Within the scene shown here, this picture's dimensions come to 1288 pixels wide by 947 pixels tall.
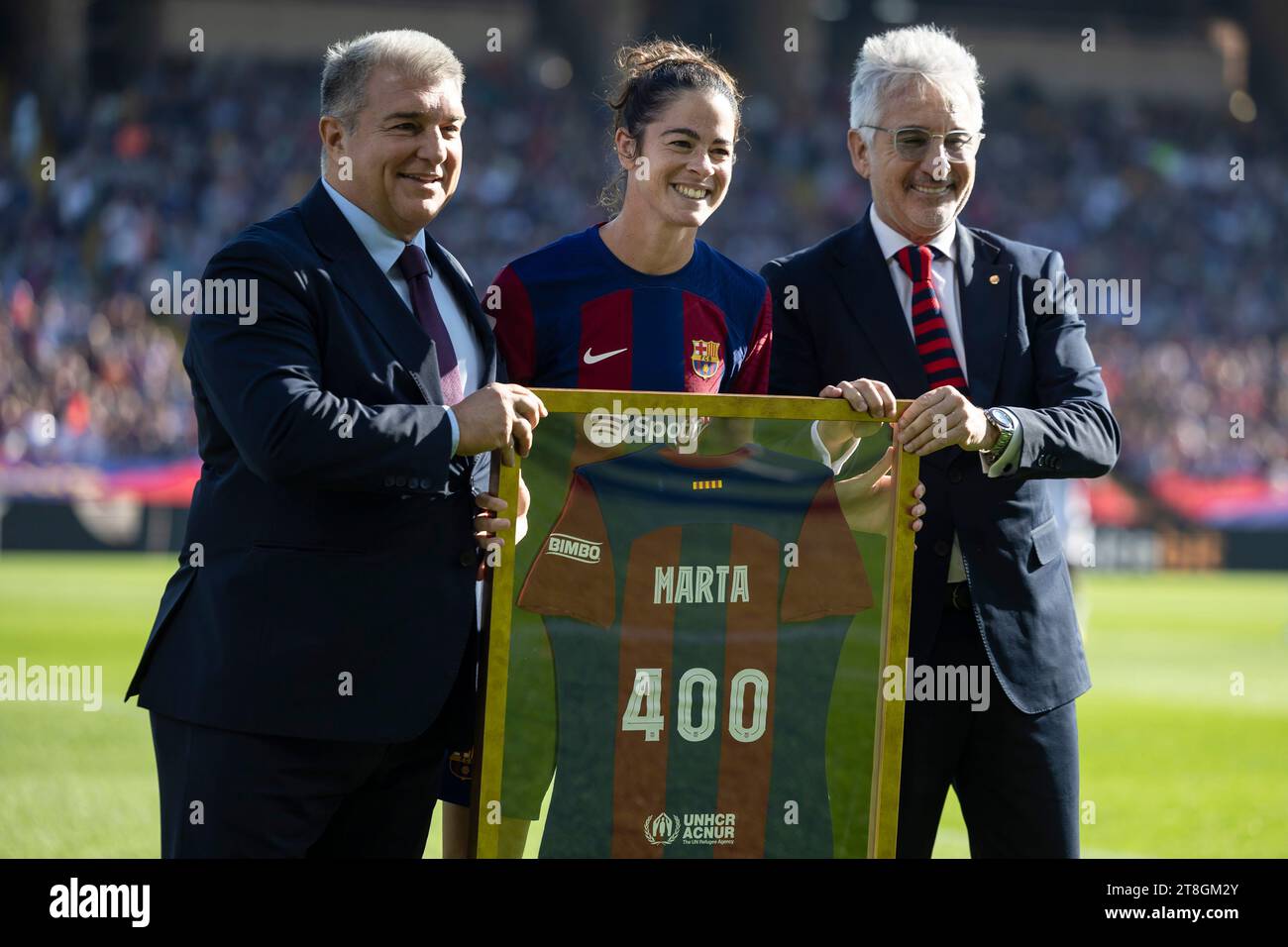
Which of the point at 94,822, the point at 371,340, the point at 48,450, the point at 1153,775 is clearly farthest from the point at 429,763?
the point at 48,450

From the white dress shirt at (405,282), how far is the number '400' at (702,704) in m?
0.75


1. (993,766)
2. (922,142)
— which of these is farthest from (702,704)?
(922,142)

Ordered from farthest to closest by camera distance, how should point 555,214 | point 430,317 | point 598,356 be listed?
point 555,214
point 598,356
point 430,317

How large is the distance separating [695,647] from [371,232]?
44.0 inches

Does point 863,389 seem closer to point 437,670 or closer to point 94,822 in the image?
point 437,670

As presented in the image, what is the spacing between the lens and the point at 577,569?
11.0ft

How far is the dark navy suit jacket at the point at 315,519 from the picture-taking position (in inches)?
114

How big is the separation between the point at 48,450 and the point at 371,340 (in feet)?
54.5

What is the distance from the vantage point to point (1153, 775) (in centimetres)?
763

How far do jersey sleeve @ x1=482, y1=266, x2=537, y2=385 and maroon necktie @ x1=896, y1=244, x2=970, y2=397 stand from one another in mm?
892

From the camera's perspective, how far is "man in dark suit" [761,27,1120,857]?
136 inches

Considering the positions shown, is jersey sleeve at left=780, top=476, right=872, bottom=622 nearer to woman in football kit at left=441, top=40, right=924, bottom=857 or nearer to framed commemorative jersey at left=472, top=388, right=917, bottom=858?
framed commemorative jersey at left=472, top=388, right=917, bottom=858

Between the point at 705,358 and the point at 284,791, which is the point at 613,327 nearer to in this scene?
the point at 705,358

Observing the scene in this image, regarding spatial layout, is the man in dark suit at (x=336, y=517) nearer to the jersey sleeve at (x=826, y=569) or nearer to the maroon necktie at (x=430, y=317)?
the maroon necktie at (x=430, y=317)
